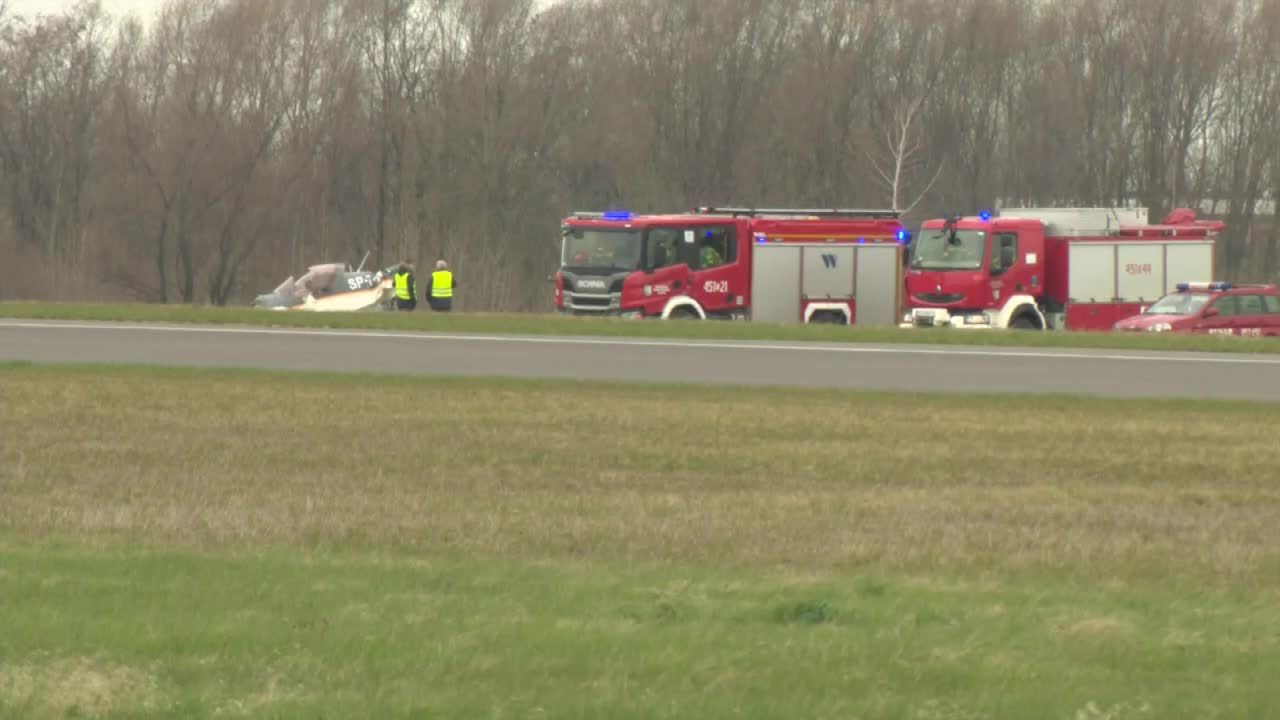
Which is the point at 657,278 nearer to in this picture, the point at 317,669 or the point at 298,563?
the point at 298,563

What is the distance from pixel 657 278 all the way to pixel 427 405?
59.2ft

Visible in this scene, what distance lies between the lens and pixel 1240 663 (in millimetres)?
7363

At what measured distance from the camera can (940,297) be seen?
37.2m

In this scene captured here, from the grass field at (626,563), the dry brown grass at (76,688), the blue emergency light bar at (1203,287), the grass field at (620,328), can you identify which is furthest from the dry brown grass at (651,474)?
the blue emergency light bar at (1203,287)

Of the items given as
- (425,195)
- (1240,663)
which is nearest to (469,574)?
(1240,663)

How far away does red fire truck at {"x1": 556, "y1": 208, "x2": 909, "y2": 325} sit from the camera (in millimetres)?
36938

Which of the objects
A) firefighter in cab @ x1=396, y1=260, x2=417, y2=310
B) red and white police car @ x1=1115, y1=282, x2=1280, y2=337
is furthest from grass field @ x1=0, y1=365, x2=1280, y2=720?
firefighter in cab @ x1=396, y1=260, x2=417, y2=310

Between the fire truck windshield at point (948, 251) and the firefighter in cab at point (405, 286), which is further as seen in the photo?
the firefighter in cab at point (405, 286)

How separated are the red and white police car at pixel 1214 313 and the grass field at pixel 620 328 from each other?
2.79 m

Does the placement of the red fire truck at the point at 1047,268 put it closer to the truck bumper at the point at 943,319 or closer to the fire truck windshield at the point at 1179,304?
the truck bumper at the point at 943,319

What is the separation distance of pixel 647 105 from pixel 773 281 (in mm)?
38235

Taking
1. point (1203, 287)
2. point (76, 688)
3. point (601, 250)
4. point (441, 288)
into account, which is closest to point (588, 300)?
point (601, 250)

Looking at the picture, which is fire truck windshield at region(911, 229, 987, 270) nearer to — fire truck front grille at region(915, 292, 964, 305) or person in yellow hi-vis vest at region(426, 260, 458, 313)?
fire truck front grille at region(915, 292, 964, 305)

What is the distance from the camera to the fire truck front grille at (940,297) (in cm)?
3709
